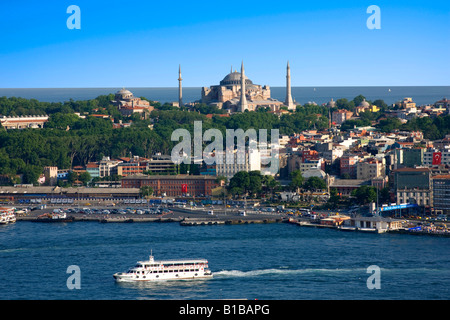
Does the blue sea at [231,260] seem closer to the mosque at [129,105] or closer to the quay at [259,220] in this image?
the quay at [259,220]

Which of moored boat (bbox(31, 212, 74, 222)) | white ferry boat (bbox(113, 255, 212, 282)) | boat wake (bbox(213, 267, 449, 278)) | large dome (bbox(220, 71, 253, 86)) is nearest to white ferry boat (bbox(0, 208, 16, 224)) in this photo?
moored boat (bbox(31, 212, 74, 222))

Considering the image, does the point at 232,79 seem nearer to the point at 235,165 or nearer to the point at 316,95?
the point at 235,165

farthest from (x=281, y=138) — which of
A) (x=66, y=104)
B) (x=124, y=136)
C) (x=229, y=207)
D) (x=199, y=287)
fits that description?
(x=199, y=287)

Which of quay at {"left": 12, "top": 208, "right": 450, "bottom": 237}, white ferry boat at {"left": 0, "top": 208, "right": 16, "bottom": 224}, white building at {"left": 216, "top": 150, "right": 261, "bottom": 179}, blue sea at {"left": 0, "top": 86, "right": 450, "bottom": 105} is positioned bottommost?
quay at {"left": 12, "top": 208, "right": 450, "bottom": 237}

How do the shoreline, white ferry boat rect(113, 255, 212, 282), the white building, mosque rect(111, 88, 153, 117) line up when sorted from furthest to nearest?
mosque rect(111, 88, 153, 117)
the white building
the shoreline
white ferry boat rect(113, 255, 212, 282)

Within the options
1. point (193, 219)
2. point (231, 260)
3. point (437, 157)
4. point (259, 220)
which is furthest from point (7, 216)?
point (437, 157)

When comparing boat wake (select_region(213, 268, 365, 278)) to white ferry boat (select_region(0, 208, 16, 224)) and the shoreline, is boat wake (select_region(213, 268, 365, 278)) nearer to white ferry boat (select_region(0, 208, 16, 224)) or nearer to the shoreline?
the shoreline
